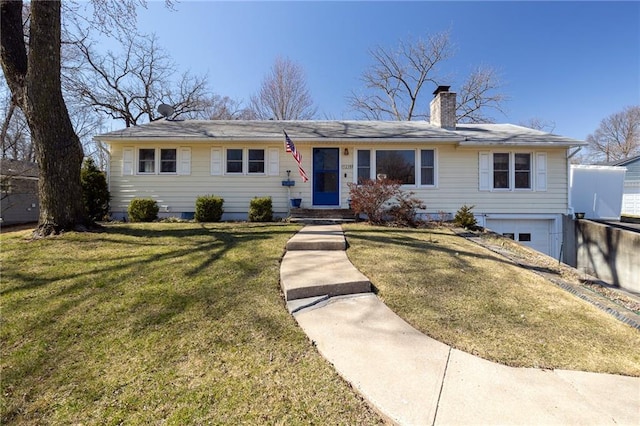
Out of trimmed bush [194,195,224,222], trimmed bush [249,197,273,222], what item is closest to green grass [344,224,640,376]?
trimmed bush [249,197,273,222]

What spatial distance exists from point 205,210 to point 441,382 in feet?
29.5


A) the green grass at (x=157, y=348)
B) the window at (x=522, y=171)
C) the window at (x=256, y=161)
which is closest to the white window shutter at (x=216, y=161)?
the window at (x=256, y=161)

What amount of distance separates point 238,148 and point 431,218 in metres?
7.41

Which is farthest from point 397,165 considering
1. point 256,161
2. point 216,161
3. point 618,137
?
point 618,137

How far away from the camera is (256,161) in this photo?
1052 centimetres

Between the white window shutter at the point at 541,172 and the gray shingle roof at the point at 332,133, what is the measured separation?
0.61 meters

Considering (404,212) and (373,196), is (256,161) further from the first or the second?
(404,212)

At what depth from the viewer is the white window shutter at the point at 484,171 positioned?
1020 cm

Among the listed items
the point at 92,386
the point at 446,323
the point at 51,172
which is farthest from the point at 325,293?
the point at 51,172

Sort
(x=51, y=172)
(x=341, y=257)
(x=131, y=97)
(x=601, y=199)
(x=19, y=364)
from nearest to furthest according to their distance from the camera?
1. (x=19, y=364)
2. (x=341, y=257)
3. (x=51, y=172)
4. (x=601, y=199)
5. (x=131, y=97)

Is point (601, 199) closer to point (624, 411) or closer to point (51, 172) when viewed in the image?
point (624, 411)

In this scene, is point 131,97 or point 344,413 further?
point 131,97

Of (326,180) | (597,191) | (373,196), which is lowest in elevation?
(373,196)

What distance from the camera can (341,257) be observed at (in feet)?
16.8
